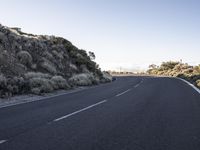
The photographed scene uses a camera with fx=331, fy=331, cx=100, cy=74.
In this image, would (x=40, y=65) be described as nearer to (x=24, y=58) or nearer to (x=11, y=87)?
(x=24, y=58)

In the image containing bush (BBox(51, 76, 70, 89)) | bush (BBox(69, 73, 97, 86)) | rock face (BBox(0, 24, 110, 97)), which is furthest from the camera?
bush (BBox(69, 73, 97, 86))

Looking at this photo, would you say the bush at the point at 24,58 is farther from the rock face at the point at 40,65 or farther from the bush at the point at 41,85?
the bush at the point at 41,85

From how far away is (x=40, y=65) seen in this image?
113 ft

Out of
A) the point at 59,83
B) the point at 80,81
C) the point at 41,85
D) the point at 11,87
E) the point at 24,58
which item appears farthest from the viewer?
the point at 24,58

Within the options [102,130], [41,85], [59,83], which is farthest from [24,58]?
[102,130]

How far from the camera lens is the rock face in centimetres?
2234

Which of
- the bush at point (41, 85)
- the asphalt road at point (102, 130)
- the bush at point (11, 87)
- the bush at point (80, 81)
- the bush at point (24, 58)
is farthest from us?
the bush at point (24, 58)

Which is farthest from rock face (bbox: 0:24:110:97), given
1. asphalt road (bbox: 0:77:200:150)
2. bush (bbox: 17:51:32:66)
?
asphalt road (bbox: 0:77:200:150)

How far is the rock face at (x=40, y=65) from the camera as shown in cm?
2234

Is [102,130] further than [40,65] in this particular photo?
No

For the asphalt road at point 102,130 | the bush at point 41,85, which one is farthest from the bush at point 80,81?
the asphalt road at point 102,130

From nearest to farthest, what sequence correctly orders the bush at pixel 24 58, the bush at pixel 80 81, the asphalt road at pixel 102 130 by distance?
the asphalt road at pixel 102 130, the bush at pixel 80 81, the bush at pixel 24 58

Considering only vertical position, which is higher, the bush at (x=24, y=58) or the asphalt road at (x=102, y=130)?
the bush at (x=24, y=58)

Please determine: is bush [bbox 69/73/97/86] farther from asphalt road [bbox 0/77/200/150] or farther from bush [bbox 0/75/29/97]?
asphalt road [bbox 0/77/200/150]
